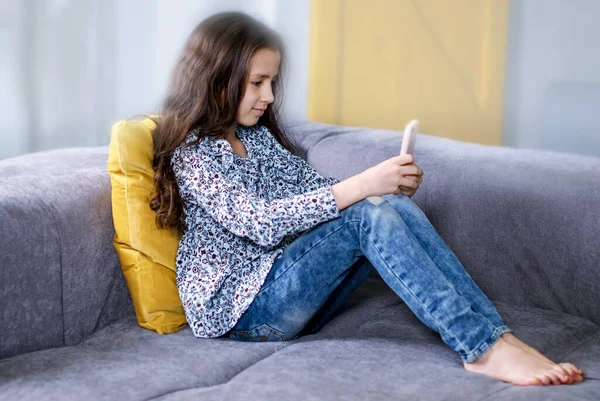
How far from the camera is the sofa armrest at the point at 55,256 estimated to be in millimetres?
1465

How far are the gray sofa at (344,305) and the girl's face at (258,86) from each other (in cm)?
34

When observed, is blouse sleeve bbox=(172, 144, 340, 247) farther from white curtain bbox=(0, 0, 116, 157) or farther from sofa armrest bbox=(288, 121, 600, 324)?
white curtain bbox=(0, 0, 116, 157)

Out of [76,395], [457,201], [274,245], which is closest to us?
[76,395]

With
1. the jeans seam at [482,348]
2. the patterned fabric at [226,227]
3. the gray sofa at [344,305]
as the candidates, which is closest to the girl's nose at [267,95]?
the patterned fabric at [226,227]

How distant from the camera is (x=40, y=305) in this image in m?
1.51

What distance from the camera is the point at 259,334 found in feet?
5.24

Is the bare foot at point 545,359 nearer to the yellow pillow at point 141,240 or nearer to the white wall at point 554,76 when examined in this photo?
the yellow pillow at point 141,240

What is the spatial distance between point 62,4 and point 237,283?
3.39 feet

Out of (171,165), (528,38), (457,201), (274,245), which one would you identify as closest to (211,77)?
(171,165)

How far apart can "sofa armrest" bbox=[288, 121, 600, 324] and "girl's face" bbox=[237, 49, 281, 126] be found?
45cm

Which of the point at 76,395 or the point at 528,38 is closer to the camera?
the point at 76,395

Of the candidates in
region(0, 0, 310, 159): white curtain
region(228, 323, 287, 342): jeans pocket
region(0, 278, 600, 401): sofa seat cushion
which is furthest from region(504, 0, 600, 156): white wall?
region(228, 323, 287, 342): jeans pocket

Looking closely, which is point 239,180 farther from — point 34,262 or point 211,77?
point 34,262

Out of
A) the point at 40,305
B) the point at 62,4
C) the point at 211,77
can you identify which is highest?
the point at 62,4
